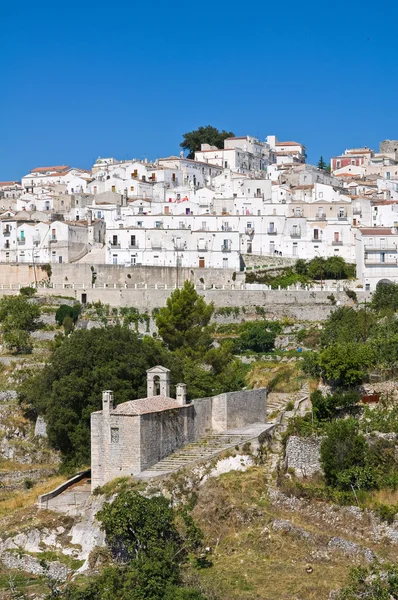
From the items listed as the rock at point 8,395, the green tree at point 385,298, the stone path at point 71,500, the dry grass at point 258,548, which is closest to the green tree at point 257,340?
the green tree at point 385,298

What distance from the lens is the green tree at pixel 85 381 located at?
→ 41.0 m

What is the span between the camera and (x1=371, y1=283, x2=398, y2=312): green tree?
59328 mm

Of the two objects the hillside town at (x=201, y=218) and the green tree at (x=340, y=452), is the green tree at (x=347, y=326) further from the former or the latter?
the green tree at (x=340, y=452)

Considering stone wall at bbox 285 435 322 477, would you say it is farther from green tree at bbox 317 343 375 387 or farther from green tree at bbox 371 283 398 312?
green tree at bbox 371 283 398 312

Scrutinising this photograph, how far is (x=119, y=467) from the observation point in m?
35.6

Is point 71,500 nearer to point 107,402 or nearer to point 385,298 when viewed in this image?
point 107,402

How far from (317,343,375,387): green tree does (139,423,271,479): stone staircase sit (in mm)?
2658

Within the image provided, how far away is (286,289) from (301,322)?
474cm

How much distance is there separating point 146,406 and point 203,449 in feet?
7.80

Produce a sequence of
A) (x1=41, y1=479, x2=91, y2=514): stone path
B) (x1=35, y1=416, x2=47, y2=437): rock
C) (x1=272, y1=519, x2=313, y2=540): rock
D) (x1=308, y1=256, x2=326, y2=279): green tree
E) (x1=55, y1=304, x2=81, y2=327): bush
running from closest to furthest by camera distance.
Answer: (x1=272, y1=519, x2=313, y2=540): rock
(x1=41, y1=479, x2=91, y2=514): stone path
(x1=35, y1=416, x2=47, y2=437): rock
(x1=55, y1=304, x2=81, y2=327): bush
(x1=308, y1=256, x2=326, y2=279): green tree

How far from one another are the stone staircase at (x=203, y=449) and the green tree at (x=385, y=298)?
68.3ft

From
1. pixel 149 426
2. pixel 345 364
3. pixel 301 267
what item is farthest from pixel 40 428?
pixel 301 267

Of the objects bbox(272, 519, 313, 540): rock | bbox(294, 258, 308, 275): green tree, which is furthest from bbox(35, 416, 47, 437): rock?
bbox(294, 258, 308, 275): green tree

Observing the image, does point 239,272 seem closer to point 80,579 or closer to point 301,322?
point 301,322
